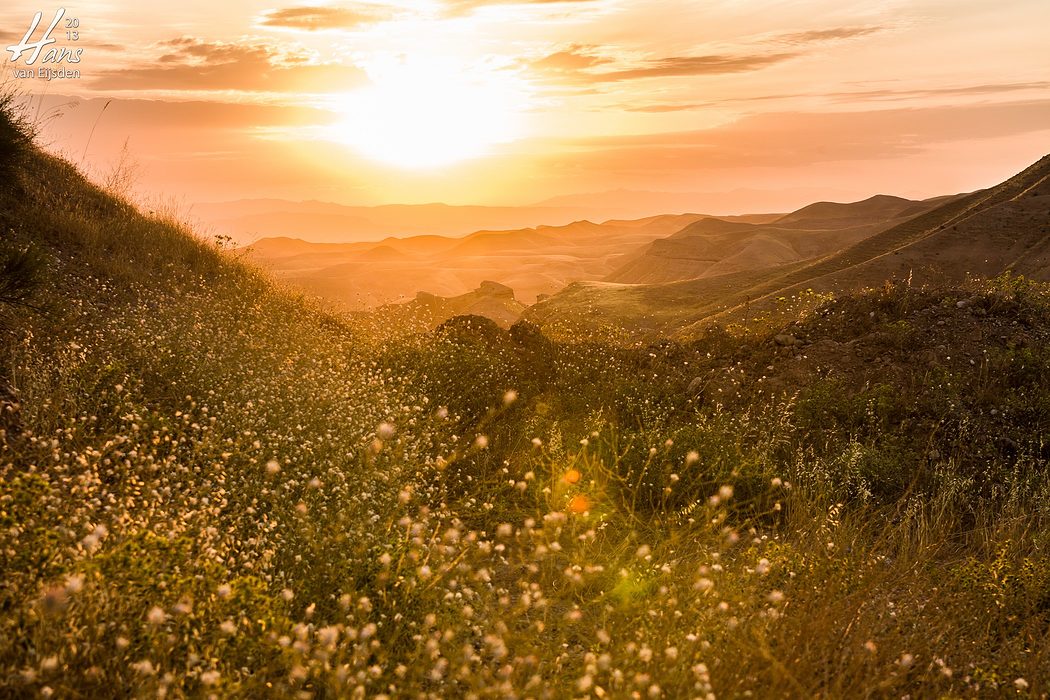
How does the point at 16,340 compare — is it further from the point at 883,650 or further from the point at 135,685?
the point at 883,650

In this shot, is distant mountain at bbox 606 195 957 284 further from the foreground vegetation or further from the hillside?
the foreground vegetation

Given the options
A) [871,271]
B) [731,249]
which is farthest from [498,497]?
[731,249]

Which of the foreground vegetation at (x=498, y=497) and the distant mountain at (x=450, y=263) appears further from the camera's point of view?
the distant mountain at (x=450, y=263)

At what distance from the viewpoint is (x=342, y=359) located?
9797 mm

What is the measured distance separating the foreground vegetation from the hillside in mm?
13015

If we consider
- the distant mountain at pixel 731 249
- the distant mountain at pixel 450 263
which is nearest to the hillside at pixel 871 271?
the distant mountain at pixel 450 263

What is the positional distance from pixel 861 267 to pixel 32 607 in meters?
30.5

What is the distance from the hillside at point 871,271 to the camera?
26656 millimetres

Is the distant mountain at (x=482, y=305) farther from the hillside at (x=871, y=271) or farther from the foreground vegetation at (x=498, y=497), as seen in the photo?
the foreground vegetation at (x=498, y=497)

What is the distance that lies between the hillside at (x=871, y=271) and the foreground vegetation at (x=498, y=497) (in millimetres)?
13015

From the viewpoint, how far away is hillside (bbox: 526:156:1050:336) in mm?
26656

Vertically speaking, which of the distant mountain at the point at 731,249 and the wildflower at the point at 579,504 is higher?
the distant mountain at the point at 731,249

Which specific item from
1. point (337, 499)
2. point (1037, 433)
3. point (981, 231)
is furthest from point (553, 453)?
point (981, 231)

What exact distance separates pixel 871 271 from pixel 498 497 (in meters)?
26.2
